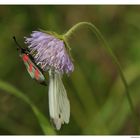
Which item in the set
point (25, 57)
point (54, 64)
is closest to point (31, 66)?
point (25, 57)

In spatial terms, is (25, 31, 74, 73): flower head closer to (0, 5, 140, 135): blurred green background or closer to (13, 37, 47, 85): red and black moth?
(13, 37, 47, 85): red and black moth

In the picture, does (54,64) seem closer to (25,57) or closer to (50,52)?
(50,52)

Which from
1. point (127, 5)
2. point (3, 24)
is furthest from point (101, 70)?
point (3, 24)

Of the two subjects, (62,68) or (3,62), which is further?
(3,62)

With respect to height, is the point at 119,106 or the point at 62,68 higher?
the point at 62,68

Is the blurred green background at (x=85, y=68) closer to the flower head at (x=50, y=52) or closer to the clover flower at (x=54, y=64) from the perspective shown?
the clover flower at (x=54, y=64)

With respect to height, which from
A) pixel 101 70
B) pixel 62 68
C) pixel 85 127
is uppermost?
pixel 62 68

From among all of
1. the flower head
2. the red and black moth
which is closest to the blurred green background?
the red and black moth

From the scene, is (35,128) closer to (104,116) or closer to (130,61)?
(104,116)
